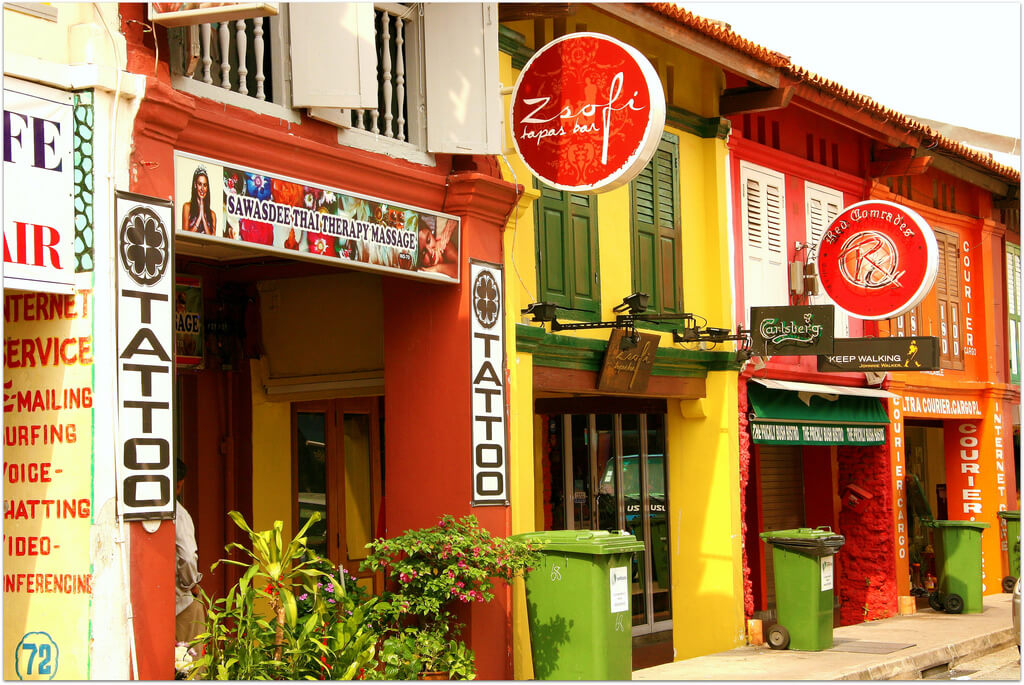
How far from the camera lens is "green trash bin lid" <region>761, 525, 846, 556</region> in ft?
41.2

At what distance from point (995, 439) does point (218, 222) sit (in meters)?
15.5

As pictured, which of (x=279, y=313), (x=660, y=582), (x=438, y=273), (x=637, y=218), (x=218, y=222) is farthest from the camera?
(x=660, y=582)

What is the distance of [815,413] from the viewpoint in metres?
15.2

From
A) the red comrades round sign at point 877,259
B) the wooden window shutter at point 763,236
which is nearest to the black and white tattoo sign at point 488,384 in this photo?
the wooden window shutter at point 763,236

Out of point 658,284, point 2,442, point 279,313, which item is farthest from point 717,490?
point 2,442

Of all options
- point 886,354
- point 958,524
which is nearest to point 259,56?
point 886,354

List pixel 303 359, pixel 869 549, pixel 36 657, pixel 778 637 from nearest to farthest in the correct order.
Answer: pixel 36 657
pixel 303 359
pixel 778 637
pixel 869 549

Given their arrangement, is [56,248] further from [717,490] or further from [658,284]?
[717,490]

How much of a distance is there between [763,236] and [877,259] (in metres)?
1.27

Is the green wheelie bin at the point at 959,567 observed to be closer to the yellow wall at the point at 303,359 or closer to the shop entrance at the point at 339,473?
the shop entrance at the point at 339,473

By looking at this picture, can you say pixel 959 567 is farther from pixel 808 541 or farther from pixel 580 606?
pixel 580 606

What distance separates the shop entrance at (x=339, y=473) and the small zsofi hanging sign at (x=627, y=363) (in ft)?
7.00

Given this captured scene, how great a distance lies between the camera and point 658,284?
42.9 feet

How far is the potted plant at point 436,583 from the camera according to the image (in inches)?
344
